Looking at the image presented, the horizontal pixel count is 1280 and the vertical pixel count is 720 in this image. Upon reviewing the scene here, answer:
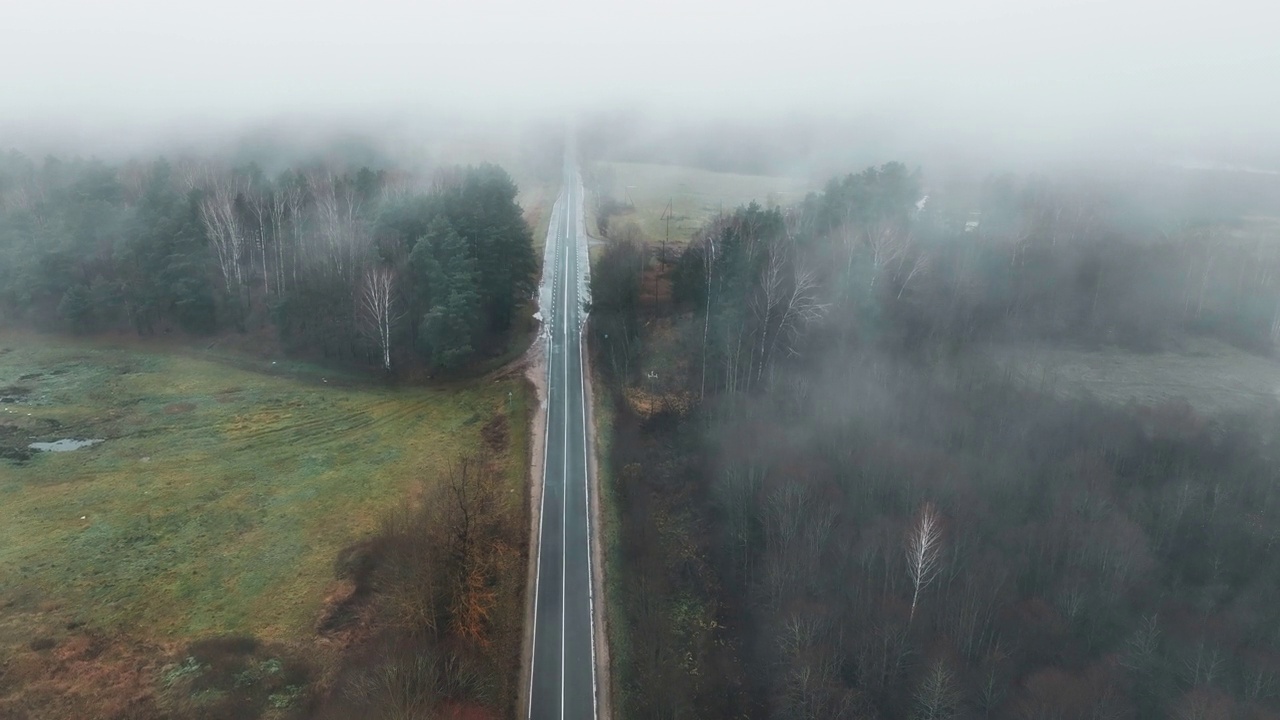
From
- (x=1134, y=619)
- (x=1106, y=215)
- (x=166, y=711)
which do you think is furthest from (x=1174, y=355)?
(x=166, y=711)

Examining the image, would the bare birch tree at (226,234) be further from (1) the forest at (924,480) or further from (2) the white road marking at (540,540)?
(1) the forest at (924,480)

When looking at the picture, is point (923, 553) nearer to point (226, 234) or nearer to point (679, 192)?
point (226, 234)

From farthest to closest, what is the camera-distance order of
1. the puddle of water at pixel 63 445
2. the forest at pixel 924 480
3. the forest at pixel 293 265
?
1. the forest at pixel 293 265
2. the puddle of water at pixel 63 445
3. the forest at pixel 924 480

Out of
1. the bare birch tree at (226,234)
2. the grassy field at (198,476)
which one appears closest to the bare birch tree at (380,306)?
the grassy field at (198,476)

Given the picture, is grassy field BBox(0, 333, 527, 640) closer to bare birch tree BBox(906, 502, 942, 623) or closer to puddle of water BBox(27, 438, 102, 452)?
puddle of water BBox(27, 438, 102, 452)

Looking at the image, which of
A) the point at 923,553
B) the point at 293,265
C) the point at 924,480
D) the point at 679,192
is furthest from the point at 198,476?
the point at 679,192

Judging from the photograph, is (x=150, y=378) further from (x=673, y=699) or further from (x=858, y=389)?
(x=858, y=389)
